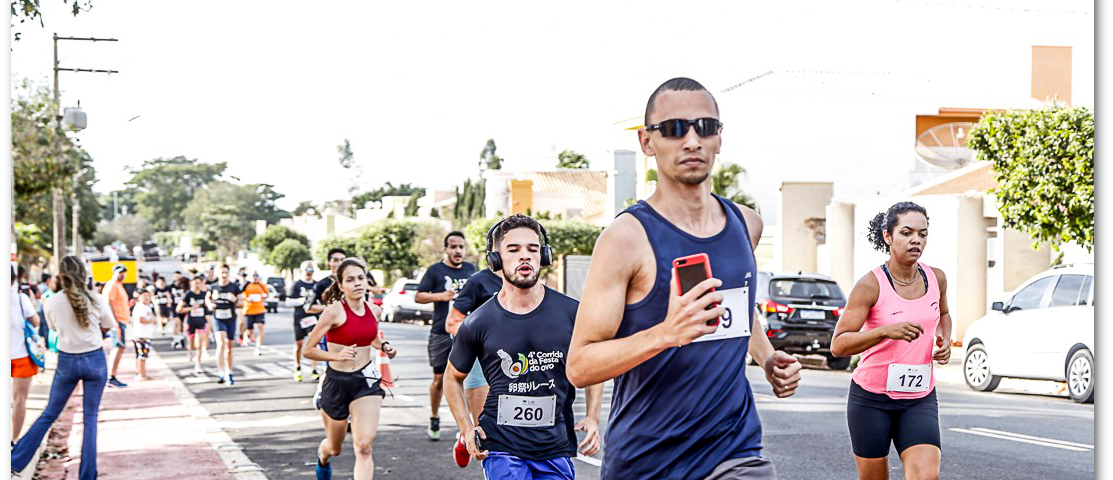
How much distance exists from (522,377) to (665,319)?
8.43 ft

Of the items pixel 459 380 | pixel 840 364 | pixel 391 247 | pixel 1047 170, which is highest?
pixel 1047 170

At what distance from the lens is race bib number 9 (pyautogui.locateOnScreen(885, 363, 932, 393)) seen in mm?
6203

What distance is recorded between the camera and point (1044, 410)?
13969 mm

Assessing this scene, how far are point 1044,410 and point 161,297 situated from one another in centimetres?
3062

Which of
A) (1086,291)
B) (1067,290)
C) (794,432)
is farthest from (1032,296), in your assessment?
(794,432)

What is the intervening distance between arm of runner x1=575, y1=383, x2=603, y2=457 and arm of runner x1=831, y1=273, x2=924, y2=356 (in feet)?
4.02

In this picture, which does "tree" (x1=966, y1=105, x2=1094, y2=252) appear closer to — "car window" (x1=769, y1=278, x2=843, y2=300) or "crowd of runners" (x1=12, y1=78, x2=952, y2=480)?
"car window" (x1=769, y1=278, x2=843, y2=300)

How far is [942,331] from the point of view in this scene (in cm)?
704

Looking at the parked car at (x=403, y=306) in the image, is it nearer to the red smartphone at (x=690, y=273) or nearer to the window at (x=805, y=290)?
the window at (x=805, y=290)

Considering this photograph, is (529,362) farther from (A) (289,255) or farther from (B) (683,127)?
(A) (289,255)

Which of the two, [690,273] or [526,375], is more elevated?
[690,273]

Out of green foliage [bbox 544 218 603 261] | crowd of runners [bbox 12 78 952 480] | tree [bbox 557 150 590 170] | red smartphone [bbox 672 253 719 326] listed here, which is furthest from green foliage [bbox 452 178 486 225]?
red smartphone [bbox 672 253 719 326]
